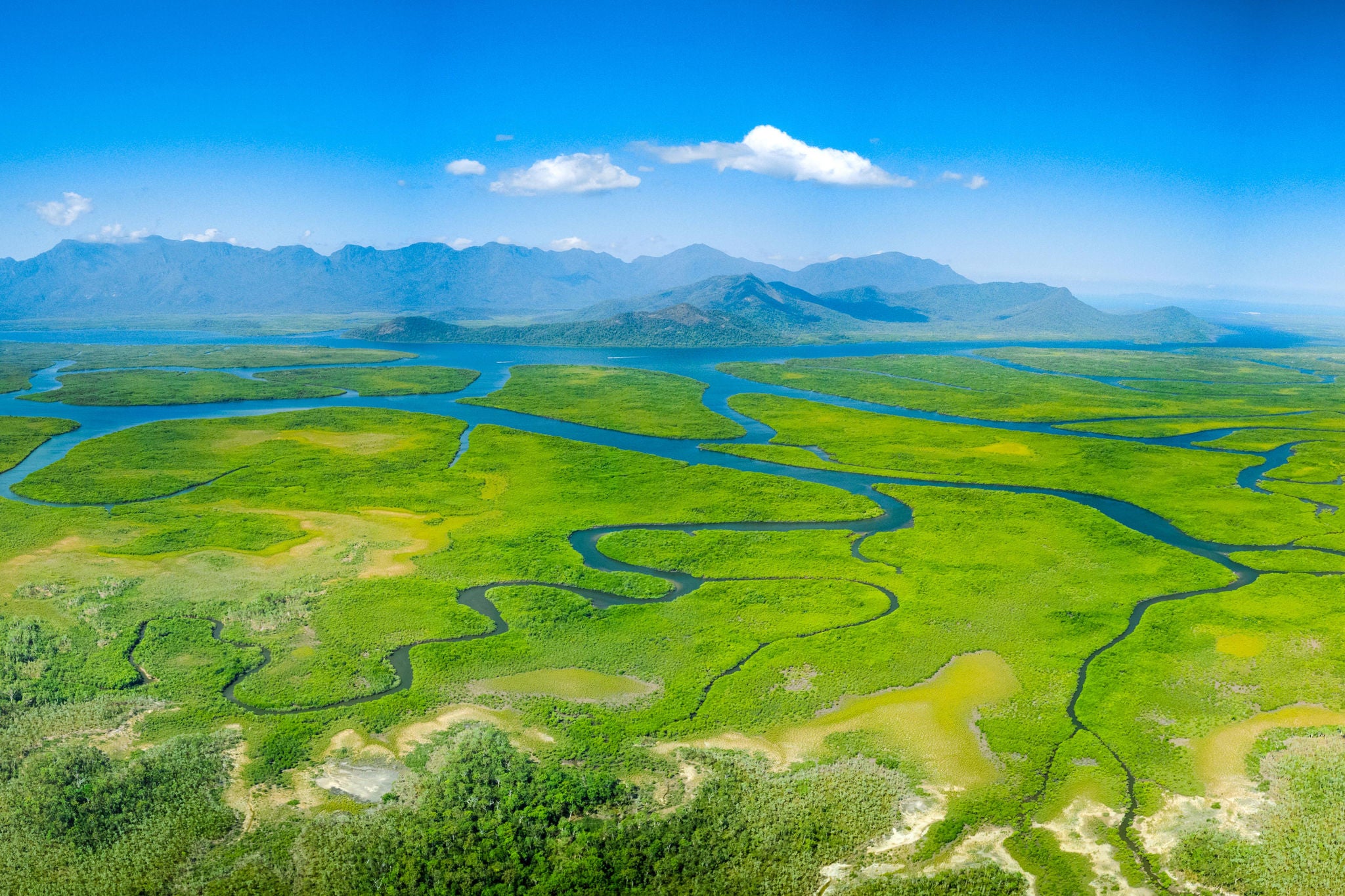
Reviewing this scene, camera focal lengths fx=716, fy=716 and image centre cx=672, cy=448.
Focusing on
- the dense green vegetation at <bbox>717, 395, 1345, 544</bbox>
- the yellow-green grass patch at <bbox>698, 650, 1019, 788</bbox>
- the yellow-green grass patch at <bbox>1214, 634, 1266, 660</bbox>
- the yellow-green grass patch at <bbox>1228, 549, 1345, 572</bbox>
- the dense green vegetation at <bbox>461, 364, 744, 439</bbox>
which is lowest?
the yellow-green grass patch at <bbox>698, 650, 1019, 788</bbox>

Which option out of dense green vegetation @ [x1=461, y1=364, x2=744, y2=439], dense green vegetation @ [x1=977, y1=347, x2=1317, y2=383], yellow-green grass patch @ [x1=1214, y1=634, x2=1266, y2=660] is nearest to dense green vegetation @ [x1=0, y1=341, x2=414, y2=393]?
dense green vegetation @ [x1=461, y1=364, x2=744, y2=439]

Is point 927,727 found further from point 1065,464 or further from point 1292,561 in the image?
point 1065,464

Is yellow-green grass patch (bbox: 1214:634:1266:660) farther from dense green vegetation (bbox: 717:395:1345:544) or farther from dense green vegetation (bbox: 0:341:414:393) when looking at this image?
dense green vegetation (bbox: 0:341:414:393)

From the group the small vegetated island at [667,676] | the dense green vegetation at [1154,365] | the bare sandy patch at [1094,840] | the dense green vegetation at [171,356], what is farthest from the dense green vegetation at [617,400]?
the dense green vegetation at [1154,365]

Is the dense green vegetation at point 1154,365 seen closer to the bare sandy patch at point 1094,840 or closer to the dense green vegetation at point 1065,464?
the dense green vegetation at point 1065,464

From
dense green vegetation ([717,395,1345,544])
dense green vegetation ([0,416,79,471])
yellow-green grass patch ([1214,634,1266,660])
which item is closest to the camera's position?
yellow-green grass patch ([1214,634,1266,660])
